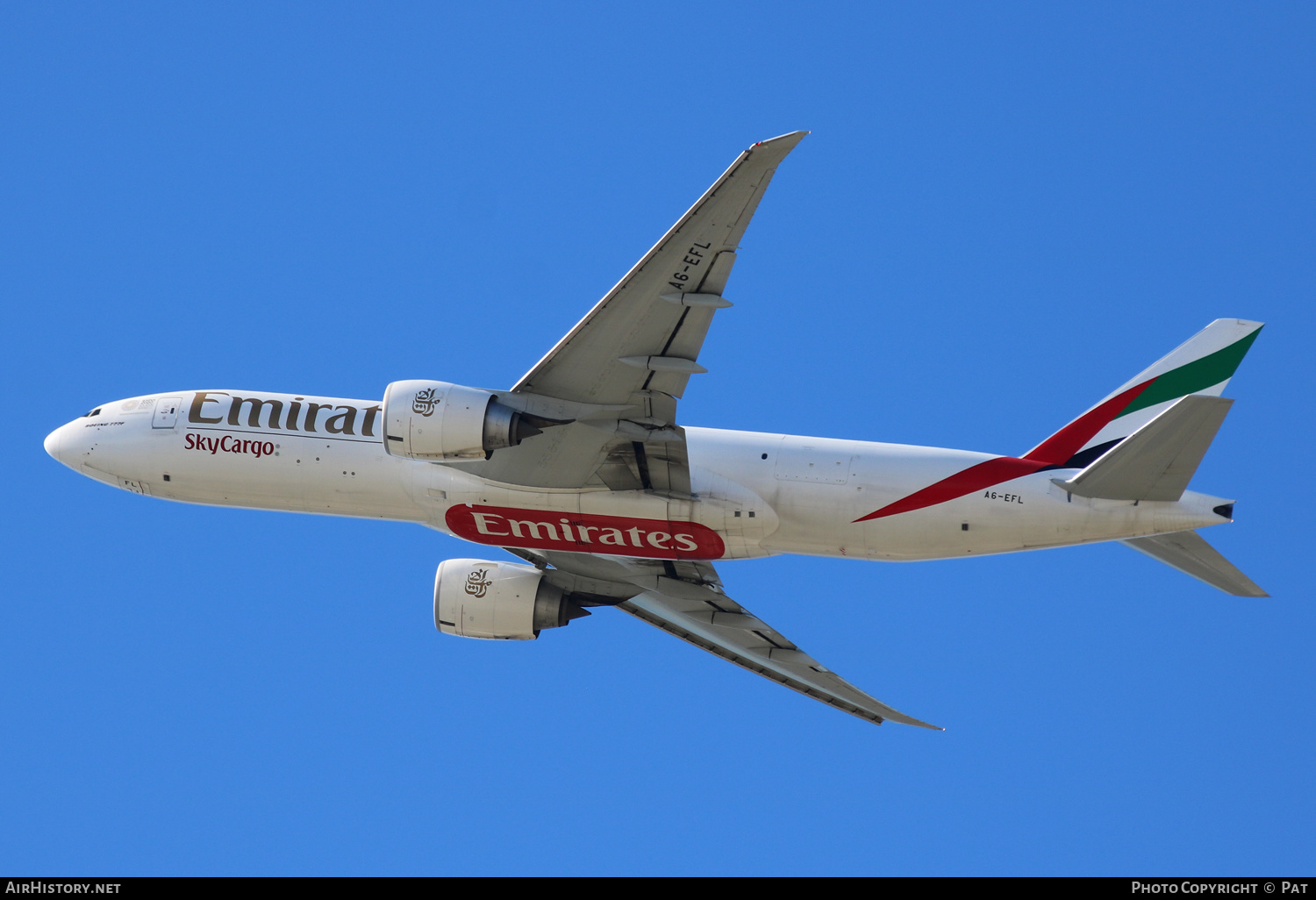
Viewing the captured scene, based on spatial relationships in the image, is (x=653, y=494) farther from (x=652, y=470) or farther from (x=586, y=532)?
(x=586, y=532)

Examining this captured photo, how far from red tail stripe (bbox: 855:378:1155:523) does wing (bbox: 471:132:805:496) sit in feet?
16.4

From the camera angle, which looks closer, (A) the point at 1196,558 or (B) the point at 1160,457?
(B) the point at 1160,457

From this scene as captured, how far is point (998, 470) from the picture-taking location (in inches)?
1194

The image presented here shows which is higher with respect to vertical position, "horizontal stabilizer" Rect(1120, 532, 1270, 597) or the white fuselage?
the white fuselage

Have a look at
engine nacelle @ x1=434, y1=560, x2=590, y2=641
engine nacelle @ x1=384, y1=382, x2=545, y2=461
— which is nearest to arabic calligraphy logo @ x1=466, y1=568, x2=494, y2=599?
engine nacelle @ x1=434, y1=560, x2=590, y2=641

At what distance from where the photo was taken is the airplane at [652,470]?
26.9 meters

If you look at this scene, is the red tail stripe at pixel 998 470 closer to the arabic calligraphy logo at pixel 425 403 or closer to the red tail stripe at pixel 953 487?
the red tail stripe at pixel 953 487

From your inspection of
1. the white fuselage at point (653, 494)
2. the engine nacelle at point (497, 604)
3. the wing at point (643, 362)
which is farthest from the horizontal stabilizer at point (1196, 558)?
the engine nacelle at point (497, 604)

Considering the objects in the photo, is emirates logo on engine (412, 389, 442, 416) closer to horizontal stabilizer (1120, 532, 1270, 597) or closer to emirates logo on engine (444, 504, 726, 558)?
emirates logo on engine (444, 504, 726, 558)

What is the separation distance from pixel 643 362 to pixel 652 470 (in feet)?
12.0

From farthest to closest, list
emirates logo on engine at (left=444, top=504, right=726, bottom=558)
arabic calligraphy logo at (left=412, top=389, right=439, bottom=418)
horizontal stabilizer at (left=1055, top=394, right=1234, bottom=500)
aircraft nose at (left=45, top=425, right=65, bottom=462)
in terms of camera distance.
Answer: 1. aircraft nose at (left=45, top=425, right=65, bottom=462)
2. emirates logo on engine at (left=444, top=504, right=726, bottom=558)
3. arabic calligraphy logo at (left=412, top=389, right=439, bottom=418)
4. horizontal stabilizer at (left=1055, top=394, right=1234, bottom=500)

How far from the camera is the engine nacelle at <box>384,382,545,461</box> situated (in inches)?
1088

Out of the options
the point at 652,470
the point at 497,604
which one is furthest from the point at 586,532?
the point at 497,604
